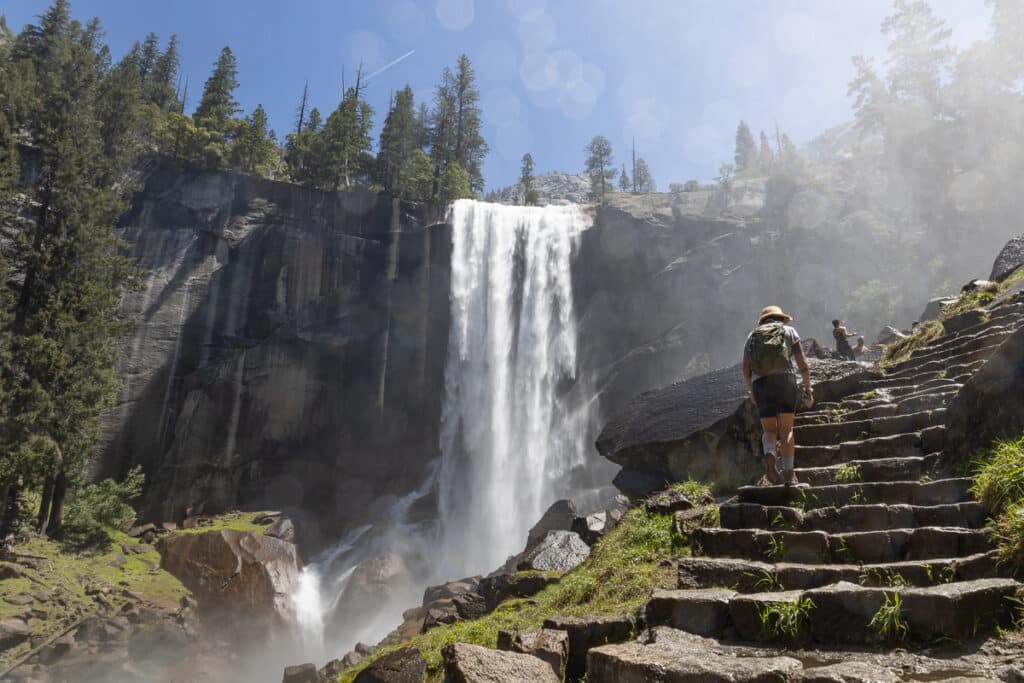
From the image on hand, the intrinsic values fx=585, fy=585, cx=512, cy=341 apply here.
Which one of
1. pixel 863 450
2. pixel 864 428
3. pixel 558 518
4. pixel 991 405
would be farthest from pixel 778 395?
pixel 558 518

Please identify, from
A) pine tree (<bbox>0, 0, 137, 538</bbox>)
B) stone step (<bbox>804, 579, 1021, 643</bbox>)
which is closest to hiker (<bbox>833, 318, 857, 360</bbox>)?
stone step (<bbox>804, 579, 1021, 643</bbox>)

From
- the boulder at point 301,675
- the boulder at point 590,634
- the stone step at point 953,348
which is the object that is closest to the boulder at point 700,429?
the stone step at point 953,348

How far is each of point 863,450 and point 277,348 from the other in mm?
25962

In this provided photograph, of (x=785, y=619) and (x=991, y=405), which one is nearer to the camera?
(x=785, y=619)

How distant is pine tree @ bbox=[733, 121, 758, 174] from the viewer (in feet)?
248

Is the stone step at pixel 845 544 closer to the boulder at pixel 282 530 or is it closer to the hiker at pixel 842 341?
the hiker at pixel 842 341

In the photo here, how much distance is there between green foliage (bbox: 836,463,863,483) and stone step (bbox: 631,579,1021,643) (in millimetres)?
3028

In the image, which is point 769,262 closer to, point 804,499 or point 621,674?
point 804,499

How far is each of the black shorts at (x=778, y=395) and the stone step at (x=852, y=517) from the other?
1.07 meters

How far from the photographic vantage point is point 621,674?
3387 mm

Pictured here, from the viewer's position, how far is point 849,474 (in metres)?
6.43

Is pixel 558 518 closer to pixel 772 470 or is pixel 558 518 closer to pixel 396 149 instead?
pixel 772 470

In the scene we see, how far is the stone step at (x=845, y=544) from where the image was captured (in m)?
4.20

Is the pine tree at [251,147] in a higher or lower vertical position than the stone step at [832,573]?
higher
